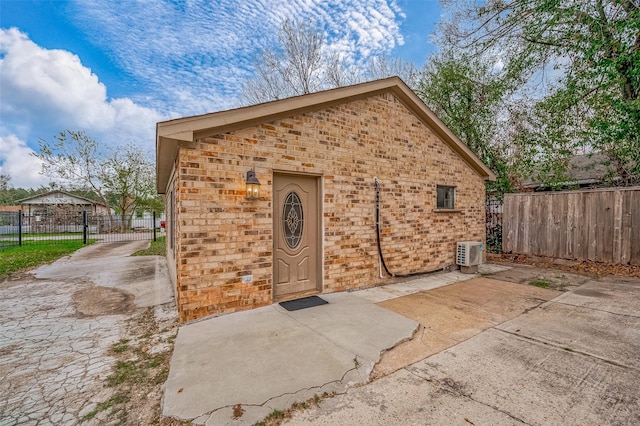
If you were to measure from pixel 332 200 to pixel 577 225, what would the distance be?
701 centimetres

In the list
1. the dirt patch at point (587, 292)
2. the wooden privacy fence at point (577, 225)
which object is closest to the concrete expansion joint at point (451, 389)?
the dirt patch at point (587, 292)

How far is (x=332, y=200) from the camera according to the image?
5027mm

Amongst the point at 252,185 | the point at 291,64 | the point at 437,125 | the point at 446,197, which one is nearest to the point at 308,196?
the point at 252,185

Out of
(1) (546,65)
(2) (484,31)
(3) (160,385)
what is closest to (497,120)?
(1) (546,65)

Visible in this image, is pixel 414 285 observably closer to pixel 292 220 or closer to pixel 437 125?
pixel 292 220

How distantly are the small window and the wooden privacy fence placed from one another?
257cm

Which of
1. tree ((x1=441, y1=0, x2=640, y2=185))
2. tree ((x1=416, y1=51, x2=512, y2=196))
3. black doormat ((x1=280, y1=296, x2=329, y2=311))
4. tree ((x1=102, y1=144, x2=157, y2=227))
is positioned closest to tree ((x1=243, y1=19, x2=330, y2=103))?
tree ((x1=416, y1=51, x2=512, y2=196))

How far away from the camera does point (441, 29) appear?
10039 mm

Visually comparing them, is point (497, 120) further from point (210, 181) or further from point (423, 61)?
point (210, 181)

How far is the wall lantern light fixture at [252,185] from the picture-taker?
4.03 m

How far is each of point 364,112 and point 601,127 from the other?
695cm

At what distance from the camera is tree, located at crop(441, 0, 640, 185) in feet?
22.9

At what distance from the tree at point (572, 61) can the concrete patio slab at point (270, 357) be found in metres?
8.60

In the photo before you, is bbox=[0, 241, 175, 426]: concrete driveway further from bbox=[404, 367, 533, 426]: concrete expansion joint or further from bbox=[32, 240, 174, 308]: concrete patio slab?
bbox=[404, 367, 533, 426]: concrete expansion joint
